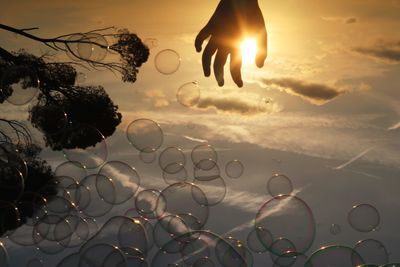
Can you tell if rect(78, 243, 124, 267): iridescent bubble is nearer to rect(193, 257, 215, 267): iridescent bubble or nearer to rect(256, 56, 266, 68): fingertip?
rect(193, 257, 215, 267): iridescent bubble

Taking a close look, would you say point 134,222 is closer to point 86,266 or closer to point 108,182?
point 86,266

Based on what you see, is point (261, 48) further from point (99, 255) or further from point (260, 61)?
point (99, 255)

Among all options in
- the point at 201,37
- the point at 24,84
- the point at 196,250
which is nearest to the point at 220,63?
the point at 201,37

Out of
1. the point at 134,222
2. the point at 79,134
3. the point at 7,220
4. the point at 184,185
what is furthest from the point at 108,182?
the point at 7,220

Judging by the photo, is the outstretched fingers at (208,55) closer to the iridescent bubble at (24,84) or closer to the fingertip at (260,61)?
the fingertip at (260,61)

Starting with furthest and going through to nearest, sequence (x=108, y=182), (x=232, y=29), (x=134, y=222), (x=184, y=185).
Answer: (x=108, y=182) → (x=184, y=185) → (x=134, y=222) → (x=232, y=29)

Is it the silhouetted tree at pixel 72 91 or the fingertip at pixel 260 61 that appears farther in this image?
the silhouetted tree at pixel 72 91

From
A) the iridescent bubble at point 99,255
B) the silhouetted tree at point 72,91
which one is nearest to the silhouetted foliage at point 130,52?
the silhouetted tree at point 72,91
